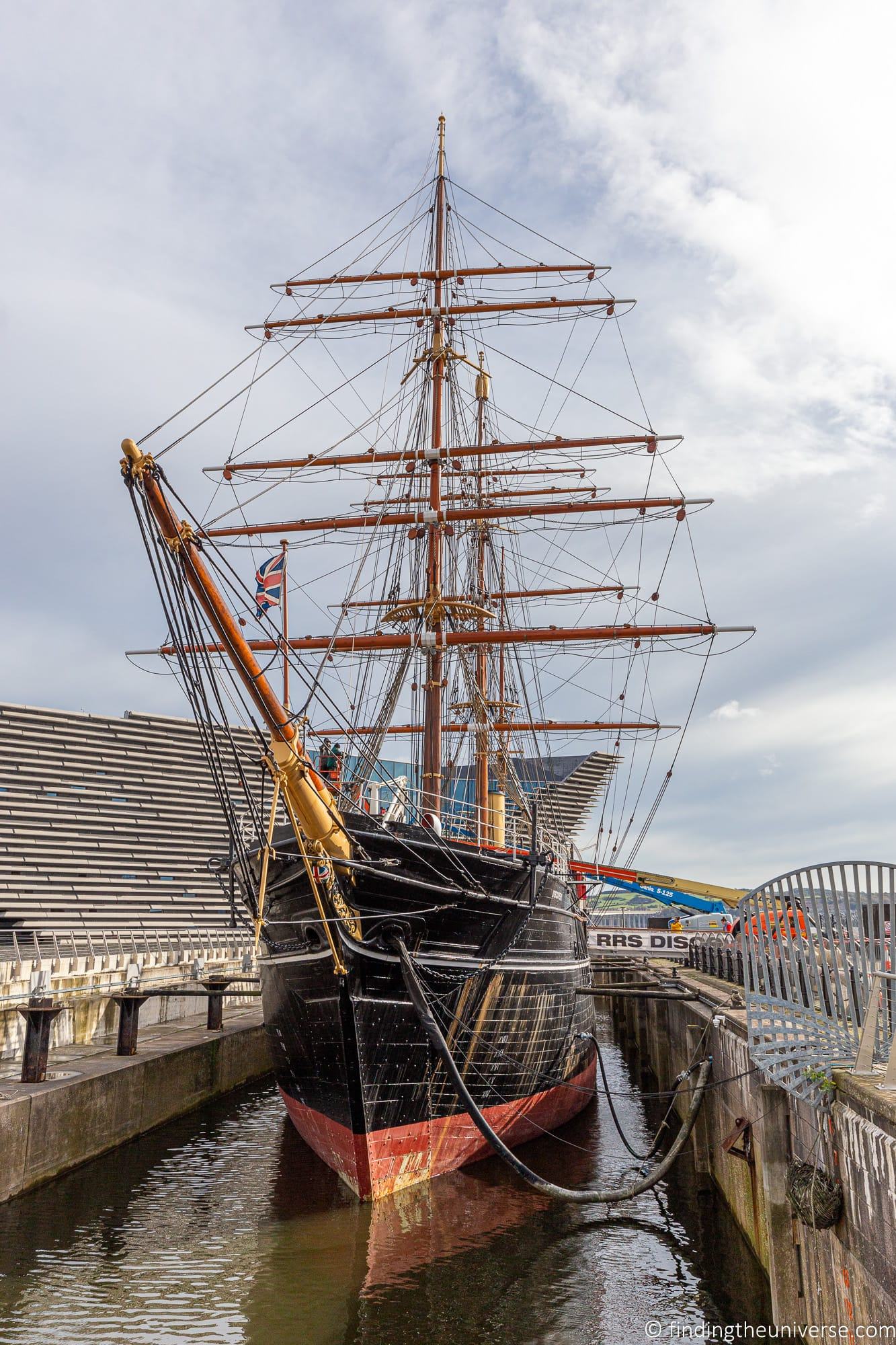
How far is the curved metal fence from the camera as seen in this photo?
5.67m

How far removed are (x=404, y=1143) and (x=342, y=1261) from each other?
1581 mm

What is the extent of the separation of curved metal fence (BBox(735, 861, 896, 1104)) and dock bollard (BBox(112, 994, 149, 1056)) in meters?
9.37

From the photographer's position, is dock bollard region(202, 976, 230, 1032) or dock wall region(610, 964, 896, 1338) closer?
dock wall region(610, 964, 896, 1338)

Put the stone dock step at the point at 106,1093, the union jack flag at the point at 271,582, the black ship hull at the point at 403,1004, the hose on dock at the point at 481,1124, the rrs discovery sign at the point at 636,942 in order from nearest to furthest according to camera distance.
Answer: the hose on dock at the point at 481,1124, the black ship hull at the point at 403,1004, the stone dock step at the point at 106,1093, the union jack flag at the point at 271,582, the rrs discovery sign at the point at 636,942

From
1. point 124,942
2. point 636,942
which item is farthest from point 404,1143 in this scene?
point 124,942

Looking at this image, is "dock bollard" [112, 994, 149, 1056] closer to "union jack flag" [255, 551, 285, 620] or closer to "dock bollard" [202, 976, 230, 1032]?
"dock bollard" [202, 976, 230, 1032]

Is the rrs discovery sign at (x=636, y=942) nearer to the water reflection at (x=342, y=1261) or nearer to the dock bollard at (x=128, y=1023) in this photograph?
the water reflection at (x=342, y=1261)

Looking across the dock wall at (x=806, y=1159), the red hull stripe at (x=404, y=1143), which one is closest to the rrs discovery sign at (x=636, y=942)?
the dock wall at (x=806, y=1159)

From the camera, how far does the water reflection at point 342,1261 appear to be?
293 inches

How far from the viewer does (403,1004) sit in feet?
33.0

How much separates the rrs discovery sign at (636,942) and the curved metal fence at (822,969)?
15.0m

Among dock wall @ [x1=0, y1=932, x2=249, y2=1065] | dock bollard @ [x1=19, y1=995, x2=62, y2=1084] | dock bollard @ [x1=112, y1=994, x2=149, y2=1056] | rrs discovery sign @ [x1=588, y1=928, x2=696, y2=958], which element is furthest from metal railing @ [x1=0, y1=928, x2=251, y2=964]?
dock bollard @ [x1=19, y1=995, x2=62, y2=1084]

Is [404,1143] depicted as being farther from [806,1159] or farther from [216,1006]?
[216,1006]

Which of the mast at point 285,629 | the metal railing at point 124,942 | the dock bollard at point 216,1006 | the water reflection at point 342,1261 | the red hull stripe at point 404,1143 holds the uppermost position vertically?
the mast at point 285,629
